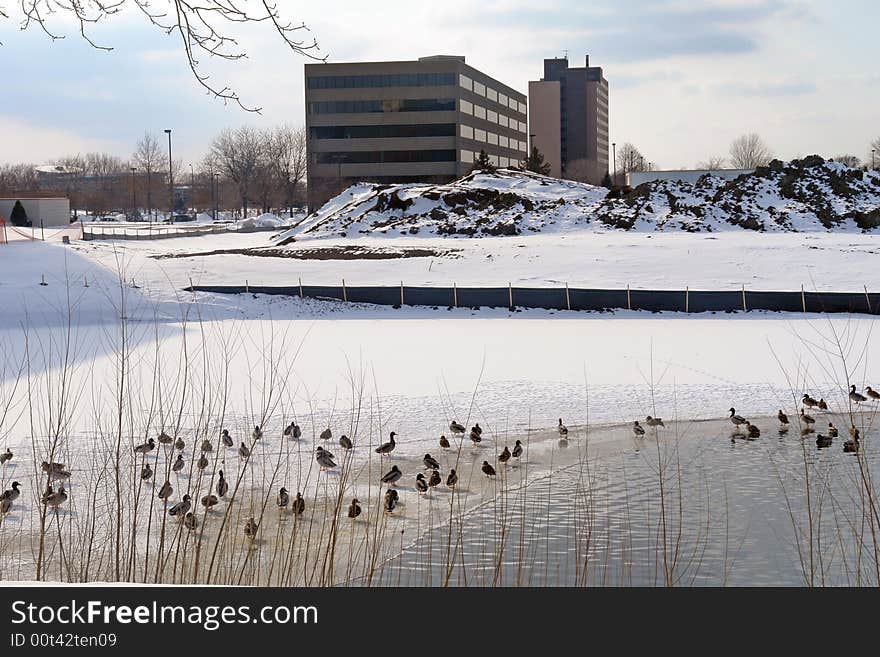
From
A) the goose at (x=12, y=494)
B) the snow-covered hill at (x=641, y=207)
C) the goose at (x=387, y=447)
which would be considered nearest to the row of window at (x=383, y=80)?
the snow-covered hill at (x=641, y=207)

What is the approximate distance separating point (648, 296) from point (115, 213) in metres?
117

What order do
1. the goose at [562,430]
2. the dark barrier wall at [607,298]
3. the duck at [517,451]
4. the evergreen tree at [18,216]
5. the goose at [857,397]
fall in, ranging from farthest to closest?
the evergreen tree at [18,216], the dark barrier wall at [607,298], the goose at [857,397], the goose at [562,430], the duck at [517,451]

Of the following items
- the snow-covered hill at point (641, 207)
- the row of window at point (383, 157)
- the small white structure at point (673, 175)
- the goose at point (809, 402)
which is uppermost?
the row of window at point (383, 157)

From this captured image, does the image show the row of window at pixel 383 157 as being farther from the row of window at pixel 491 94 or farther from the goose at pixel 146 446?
the goose at pixel 146 446

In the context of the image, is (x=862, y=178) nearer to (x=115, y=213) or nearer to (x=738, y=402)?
(x=738, y=402)

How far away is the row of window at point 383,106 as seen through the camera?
11581cm

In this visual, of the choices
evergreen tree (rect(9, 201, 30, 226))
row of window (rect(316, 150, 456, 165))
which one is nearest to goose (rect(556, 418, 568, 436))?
evergreen tree (rect(9, 201, 30, 226))

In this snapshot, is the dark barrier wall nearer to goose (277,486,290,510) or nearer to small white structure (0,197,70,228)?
goose (277,486,290,510)

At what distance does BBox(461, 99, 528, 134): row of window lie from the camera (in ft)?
396

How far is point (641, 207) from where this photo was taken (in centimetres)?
5422

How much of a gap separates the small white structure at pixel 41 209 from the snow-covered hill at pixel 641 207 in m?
20.7

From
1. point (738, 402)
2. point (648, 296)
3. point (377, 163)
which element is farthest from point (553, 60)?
point (738, 402)

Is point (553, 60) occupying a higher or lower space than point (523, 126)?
higher

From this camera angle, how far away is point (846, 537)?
379 inches
